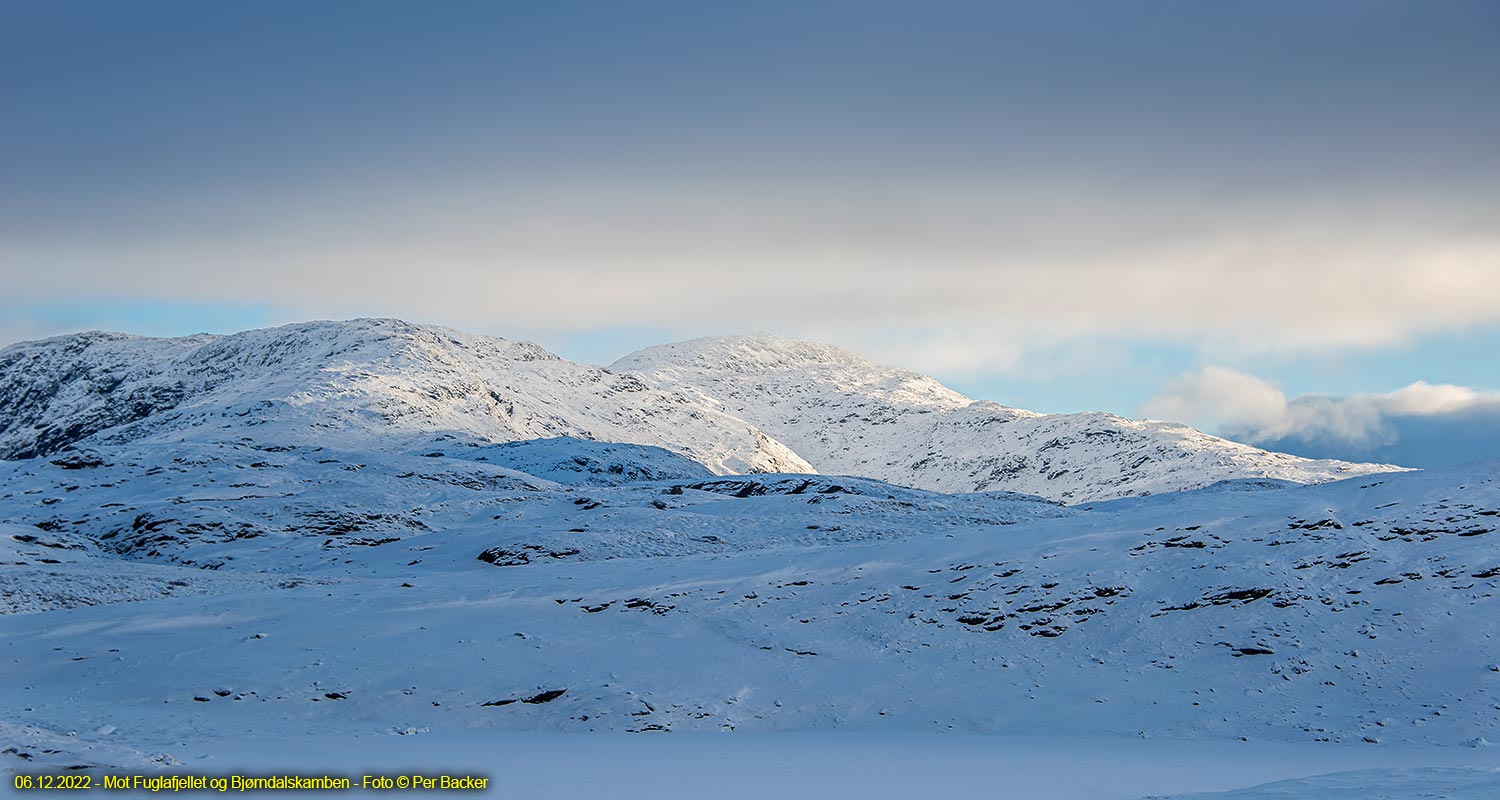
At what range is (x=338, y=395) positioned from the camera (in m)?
122

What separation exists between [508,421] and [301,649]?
352ft

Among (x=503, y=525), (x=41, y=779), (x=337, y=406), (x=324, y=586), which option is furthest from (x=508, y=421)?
(x=41, y=779)

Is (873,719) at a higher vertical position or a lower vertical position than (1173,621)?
lower

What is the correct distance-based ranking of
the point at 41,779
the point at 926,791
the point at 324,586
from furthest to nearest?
the point at 324,586 < the point at 926,791 < the point at 41,779

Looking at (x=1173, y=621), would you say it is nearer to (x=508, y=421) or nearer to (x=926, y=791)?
(x=926, y=791)

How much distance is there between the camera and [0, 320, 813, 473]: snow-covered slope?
11594 cm

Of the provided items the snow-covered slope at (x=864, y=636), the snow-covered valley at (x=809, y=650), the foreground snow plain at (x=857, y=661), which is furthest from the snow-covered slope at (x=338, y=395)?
the snow-covered slope at (x=864, y=636)

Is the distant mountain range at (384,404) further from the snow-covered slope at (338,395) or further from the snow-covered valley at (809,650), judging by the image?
the snow-covered valley at (809,650)

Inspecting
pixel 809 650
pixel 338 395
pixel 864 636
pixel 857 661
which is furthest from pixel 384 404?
pixel 857 661

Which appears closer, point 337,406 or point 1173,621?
point 1173,621

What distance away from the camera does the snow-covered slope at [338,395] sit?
115938mm

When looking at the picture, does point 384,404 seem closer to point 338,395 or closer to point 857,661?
point 338,395

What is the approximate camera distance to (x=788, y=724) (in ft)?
84.4

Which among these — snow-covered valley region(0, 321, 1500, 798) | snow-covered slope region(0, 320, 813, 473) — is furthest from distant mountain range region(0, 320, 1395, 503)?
snow-covered valley region(0, 321, 1500, 798)
